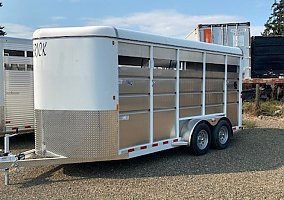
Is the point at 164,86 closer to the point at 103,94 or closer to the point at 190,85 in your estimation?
the point at 190,85

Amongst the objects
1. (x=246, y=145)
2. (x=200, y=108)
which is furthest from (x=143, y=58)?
(x=246, y=145)

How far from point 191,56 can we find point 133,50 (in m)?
1.75

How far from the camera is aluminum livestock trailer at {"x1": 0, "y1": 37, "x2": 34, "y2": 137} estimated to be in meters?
9.38

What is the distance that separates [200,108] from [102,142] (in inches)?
113

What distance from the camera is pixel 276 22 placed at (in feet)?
161

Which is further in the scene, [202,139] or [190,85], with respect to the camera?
[202,139]

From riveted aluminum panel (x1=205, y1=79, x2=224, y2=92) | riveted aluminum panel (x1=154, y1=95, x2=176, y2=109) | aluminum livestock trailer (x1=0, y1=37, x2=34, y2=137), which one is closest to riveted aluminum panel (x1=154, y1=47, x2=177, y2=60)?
riveted aluminum panel (x1=154, y1=95, x2=176, y2=109)

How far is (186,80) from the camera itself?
8.26 m

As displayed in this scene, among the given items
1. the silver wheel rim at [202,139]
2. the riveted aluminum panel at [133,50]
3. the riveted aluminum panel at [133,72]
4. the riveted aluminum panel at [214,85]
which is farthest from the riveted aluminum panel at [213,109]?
the riveted aluminum panel at [133,50]

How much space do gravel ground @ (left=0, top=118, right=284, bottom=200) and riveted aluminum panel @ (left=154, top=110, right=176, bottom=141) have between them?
0.50 m

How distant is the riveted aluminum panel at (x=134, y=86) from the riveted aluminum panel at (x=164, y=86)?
252mm

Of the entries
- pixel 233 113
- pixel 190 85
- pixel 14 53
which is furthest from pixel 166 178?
pixel 14 53

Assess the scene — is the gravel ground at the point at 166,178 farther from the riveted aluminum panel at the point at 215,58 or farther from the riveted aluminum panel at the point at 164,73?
the riveted aluminum panel at the point at 215,58

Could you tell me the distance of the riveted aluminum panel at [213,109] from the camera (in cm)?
891
